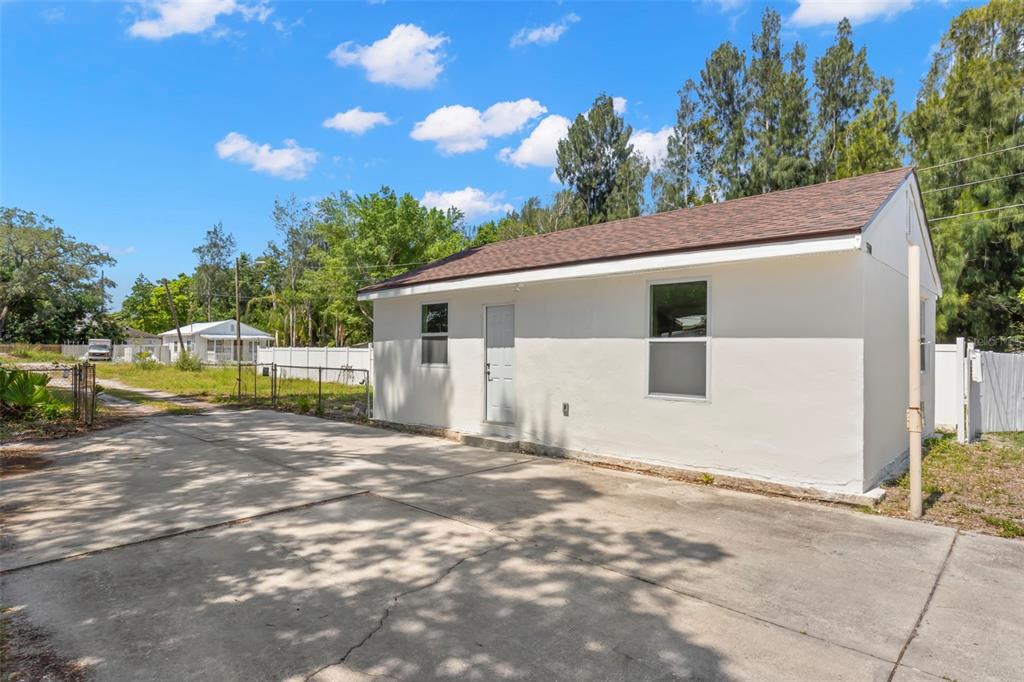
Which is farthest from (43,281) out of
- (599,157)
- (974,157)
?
(974,157)

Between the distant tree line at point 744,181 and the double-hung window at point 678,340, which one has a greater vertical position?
the distant tree line at point 744,181

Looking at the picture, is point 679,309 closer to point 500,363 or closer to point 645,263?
point 645,263

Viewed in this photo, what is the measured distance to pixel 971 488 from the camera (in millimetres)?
5844

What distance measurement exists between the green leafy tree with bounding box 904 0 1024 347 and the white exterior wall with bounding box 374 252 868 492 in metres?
13.4

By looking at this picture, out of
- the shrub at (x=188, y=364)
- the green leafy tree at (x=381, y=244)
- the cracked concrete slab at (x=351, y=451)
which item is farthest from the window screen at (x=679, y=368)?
the shrub at (x=188, y=364)

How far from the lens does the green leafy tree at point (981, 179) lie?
53.2ft

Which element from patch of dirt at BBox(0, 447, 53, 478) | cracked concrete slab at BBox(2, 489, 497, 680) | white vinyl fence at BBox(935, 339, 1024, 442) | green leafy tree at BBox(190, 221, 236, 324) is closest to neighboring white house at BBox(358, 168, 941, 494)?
white vinyl fence at BBox(935, 339, 1024, 442)

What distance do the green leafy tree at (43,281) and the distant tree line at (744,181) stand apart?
0.12m

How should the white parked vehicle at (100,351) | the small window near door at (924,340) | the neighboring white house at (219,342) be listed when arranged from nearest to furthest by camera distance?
the small window near door at (924,340), the white parked vehicle at (100,351), the neighboring white house at (219,342)

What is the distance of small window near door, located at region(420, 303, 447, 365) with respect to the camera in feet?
31.3

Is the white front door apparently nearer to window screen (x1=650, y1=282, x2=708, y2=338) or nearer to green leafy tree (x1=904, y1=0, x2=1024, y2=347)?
window screen (x1=650, y1=282, x2=708, y2=338)

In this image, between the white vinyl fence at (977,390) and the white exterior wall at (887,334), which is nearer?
the white exterior wall at (887,334)

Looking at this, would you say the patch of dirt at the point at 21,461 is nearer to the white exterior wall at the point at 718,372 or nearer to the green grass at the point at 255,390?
the green grass at the point at 255,390

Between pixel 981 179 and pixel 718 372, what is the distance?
1709 cm
